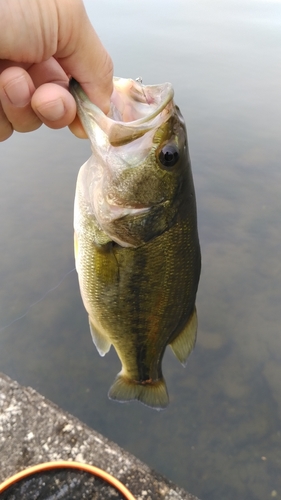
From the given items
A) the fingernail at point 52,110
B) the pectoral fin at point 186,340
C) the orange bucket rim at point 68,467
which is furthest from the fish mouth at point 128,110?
the orange bucket rim at point 68,467

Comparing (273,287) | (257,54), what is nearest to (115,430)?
(273,287)

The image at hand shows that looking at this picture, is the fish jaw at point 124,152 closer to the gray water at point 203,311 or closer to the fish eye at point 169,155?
the fish eye at point 169,155

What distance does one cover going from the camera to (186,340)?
1793 millimetres

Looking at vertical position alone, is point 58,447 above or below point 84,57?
below

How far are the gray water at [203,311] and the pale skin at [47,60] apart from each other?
2.38 m

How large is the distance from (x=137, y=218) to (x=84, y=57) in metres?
0.55

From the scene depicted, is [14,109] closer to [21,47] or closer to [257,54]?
[21,47]

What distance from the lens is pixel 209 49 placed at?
378 inches

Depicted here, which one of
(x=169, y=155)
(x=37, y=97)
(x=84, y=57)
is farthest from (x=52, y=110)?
(x=169, y=155)

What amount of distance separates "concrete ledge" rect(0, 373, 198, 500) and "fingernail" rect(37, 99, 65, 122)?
1.52 m

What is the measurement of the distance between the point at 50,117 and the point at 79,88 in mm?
155

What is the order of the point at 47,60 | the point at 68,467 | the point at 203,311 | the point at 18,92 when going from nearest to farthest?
1. the point at 18,92
2. the point at 47,60
3. the point at 68,467
4. the point at 203,311

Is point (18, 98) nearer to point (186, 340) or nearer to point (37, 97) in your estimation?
point (37, 97)

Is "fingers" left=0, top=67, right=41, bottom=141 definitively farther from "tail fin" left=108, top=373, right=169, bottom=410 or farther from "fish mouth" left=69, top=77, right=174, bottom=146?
"tail fin" left=108, top=373, right=169, bottom=410
